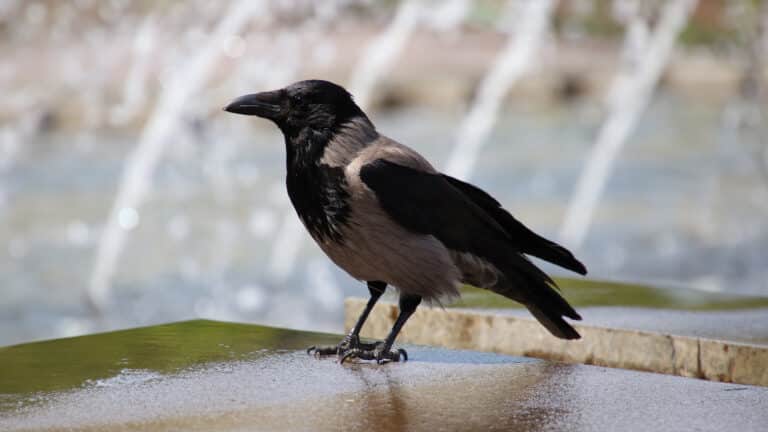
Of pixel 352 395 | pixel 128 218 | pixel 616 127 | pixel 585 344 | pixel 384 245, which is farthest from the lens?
pixel 616 127

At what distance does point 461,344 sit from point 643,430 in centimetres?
181

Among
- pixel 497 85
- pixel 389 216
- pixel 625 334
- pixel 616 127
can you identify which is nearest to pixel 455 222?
pixel 389 216

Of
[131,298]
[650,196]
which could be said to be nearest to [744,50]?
[650,196]

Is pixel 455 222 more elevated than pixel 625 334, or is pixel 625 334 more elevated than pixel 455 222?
pixel 455 222

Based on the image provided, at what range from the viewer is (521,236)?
4754 mm

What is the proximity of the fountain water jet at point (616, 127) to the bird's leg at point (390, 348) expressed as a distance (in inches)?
523

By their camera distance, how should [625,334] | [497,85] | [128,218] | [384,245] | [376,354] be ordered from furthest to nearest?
[497,85] < [128,218] < [625,334] < [376,354] < [384,245]

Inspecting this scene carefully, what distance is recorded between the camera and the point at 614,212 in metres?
20.8

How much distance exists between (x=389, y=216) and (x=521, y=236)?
0.59 meters

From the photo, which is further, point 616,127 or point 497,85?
point 497,85

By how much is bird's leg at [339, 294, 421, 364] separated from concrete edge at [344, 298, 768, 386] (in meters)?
0.69

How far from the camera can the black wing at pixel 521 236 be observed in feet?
15.4

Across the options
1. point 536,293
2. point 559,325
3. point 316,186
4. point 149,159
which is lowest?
point 559,325

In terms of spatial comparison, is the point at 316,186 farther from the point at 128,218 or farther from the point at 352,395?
the point at 128,218
